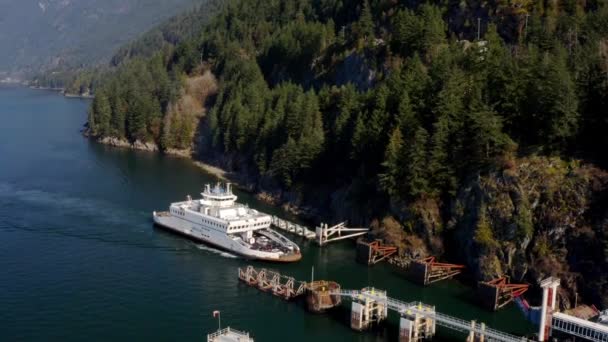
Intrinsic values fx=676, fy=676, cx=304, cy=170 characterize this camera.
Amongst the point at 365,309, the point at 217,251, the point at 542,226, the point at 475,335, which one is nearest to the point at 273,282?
the point at 365,309

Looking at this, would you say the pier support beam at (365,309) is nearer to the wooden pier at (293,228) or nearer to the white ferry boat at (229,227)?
the white ferry boat at (229,227)

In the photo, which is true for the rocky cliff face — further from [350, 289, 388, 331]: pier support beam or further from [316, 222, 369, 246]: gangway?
[316, 222, 369, 246]: gangway

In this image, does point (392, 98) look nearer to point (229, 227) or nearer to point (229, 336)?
point (229, 227)

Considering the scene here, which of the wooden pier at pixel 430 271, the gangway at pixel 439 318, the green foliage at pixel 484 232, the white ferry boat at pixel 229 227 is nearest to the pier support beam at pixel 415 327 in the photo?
the gangway at pixel 439 318

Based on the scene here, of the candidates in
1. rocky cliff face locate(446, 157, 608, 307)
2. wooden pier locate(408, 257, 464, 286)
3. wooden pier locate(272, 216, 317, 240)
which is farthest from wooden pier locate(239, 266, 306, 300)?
rocky cliff face locate(446, 157, 608, 307)

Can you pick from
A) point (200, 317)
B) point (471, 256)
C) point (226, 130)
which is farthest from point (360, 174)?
point (226, 130)

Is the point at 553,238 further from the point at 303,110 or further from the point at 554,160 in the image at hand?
the point at 303,110
